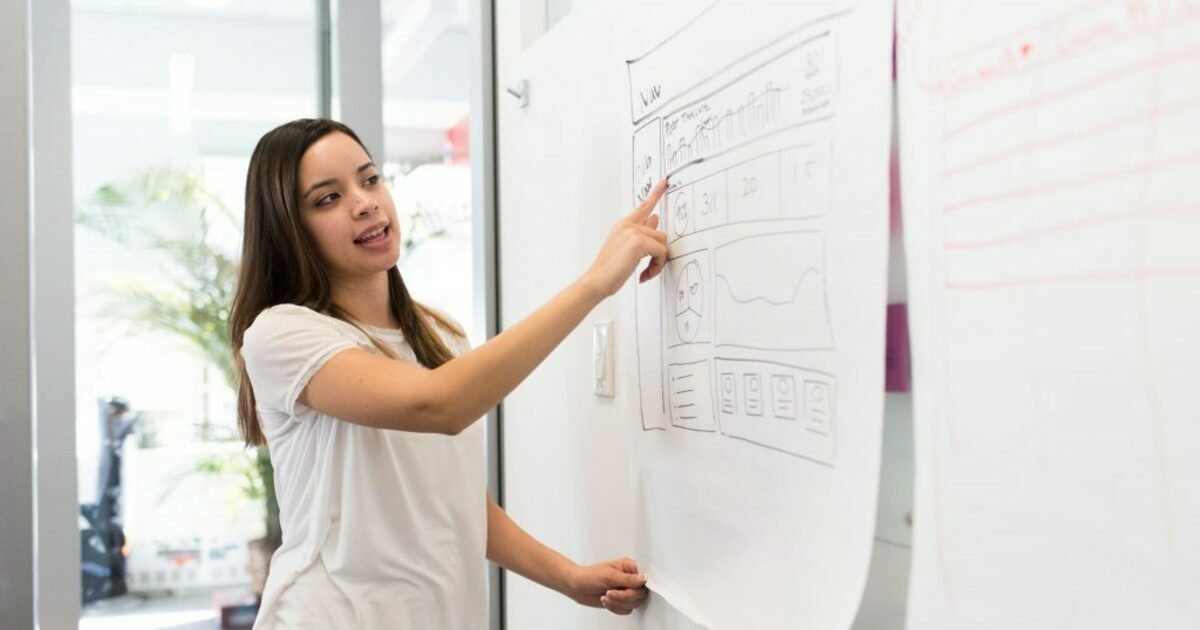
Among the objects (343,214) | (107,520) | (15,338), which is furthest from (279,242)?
(107,520)

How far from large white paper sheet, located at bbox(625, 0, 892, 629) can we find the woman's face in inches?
13.3

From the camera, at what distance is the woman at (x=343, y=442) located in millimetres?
1311

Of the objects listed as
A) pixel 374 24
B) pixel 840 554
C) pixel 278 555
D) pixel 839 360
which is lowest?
pixel 278 555

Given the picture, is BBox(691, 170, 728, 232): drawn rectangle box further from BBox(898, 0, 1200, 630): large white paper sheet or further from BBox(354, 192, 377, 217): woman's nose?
BBox(354, 192, 377, 217): woman's nose

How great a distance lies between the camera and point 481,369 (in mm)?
1156

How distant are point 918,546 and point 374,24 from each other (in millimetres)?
2029

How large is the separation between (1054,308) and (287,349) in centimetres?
89

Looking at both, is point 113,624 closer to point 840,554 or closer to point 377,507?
point 377,507

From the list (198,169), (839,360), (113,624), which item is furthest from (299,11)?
(839,360)

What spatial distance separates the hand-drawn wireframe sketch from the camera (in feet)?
3.01

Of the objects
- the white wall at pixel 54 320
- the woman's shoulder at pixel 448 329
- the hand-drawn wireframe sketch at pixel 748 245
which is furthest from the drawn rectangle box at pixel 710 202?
the white wall at pixel 54 320

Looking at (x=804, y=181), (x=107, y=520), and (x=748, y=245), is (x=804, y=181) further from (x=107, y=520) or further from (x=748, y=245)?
(x=107, y=520)

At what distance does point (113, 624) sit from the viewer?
7.61 feet

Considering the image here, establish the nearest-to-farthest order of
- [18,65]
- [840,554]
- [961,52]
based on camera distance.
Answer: [961,52], [840,554], [18,65]
